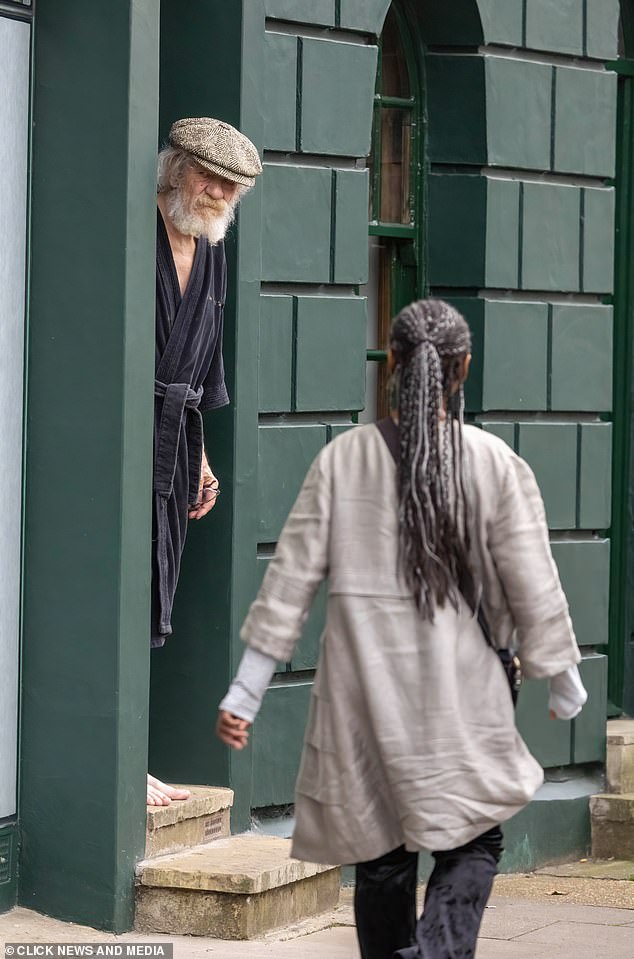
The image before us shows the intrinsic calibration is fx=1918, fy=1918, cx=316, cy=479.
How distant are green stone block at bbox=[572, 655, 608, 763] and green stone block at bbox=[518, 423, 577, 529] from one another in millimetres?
698

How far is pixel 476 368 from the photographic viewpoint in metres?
8.45

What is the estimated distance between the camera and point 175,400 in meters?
6.86

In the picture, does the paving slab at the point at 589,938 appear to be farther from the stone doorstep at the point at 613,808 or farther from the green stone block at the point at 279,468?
the green stone block at the point at 279,468

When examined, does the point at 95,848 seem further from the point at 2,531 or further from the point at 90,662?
the point at 2,531

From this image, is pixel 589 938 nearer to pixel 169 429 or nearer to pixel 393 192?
pixel 169 429

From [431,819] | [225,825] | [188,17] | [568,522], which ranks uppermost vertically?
[188,17]

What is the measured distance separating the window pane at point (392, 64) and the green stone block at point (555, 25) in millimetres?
571

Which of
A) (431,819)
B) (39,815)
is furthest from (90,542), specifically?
(431,819)

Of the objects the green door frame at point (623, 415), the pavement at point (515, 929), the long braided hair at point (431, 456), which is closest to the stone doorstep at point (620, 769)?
the pavement at point (515, 929)

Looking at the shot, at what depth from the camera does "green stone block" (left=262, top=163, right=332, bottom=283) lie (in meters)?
7.54

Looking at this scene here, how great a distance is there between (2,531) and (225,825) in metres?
1.53

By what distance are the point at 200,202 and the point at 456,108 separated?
209 cm

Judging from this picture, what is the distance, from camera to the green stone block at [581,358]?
8.81 meters

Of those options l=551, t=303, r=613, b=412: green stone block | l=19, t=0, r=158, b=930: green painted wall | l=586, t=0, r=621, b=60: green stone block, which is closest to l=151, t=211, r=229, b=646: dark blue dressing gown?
l=19, t=0, r=158, b=930: green painted wall
